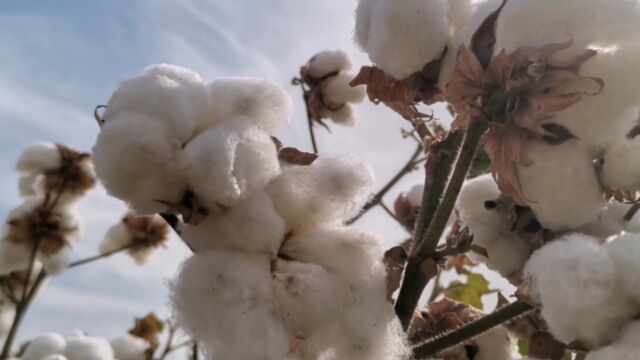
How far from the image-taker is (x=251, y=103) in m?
1.03

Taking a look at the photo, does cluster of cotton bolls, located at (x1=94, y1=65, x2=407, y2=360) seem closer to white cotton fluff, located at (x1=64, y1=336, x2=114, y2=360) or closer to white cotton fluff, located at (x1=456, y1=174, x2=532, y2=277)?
white cotton fluff, located at (x1=456, y1=174, x2=532, y2=277)

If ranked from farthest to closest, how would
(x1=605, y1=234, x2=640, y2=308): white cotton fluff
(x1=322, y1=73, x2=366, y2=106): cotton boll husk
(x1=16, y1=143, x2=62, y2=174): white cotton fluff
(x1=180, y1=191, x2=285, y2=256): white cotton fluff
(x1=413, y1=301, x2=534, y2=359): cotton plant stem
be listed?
(x1=16, y1=143, x2=62, y2=174): white cotton fluff
(x1=322, y1=73, x2=366, y2=106): cotton boll husk
(x1=413, y1=301, x2=534, y2=359): cotton plant stem
(x1=180, y1=191, x2=285, y2=256): white cotton fluff
(x1=605, y1=234, x2=640, y2=308): white cotton fluff

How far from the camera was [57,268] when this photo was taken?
2.78 metres

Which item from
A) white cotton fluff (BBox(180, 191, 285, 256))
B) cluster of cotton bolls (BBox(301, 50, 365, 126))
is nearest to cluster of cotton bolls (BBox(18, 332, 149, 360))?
cluster of cotton bolls (BBox(301, 50, 365, 126))

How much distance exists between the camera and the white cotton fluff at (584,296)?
839 millimetres

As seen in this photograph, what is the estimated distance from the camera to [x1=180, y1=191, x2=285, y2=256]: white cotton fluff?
3.13ft

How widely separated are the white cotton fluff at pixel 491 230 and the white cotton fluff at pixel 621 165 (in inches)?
6.9

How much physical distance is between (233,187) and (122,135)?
13 centimetres

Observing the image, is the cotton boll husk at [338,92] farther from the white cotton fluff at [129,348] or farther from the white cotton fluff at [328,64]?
the white cotton fluff at [129,348]

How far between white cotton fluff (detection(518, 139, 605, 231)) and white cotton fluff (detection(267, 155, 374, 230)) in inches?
8.1

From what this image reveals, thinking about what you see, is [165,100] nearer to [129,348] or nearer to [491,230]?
[491,230]

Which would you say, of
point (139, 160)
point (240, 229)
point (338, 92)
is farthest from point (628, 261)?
point (338, 92)

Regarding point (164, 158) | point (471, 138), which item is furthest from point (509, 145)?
point (164, 158)

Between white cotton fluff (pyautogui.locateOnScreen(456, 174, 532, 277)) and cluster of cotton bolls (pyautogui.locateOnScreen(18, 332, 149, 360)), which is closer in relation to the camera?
white cotton fluff (pyautogui.locateOnScreen(456, 174, 532, 277))
